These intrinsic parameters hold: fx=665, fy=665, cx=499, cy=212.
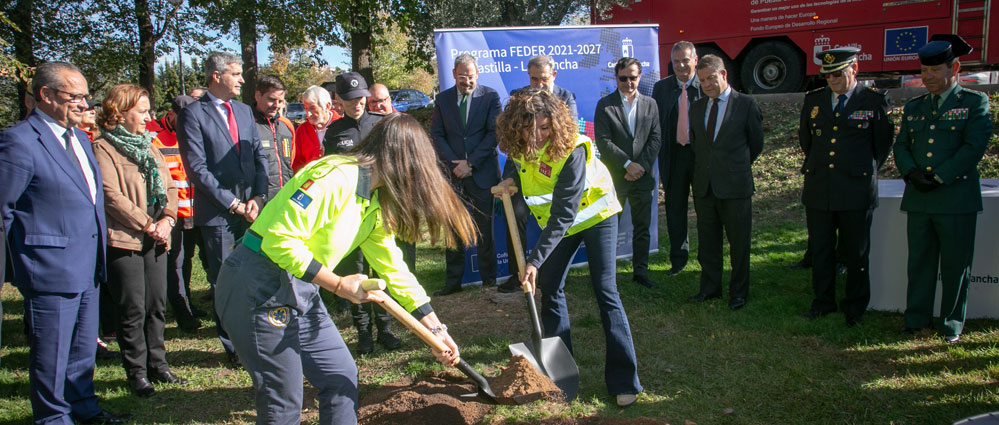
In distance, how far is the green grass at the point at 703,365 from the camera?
3.67m

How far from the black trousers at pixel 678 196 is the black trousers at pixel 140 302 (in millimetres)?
4488

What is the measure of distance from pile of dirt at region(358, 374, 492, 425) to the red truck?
10853mm

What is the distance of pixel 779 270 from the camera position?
6555 millimetres

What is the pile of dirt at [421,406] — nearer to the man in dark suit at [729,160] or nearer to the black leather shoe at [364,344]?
Answer: the black leather shoe at [364,344]

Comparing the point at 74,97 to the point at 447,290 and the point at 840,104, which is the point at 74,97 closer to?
the point at 447,290

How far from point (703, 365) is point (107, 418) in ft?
11.7

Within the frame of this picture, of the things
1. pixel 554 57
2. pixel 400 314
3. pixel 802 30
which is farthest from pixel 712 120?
pixel 802 30

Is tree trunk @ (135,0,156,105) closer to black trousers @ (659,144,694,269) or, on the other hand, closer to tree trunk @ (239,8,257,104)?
tree trunk @ (239,8,257,104)

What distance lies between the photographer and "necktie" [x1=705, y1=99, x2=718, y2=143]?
5570 mm

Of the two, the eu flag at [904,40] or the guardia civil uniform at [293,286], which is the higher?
the eu flag at [904,40]

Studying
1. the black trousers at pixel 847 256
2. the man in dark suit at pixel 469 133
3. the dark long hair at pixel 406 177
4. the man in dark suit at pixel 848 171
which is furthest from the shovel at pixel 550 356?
the black trousers at pixel 847 256

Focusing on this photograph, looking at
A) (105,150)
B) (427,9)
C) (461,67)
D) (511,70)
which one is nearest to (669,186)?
(511,70)

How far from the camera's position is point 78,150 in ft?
11.4

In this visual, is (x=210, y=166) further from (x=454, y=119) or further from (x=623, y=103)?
(x=623, y=103)
